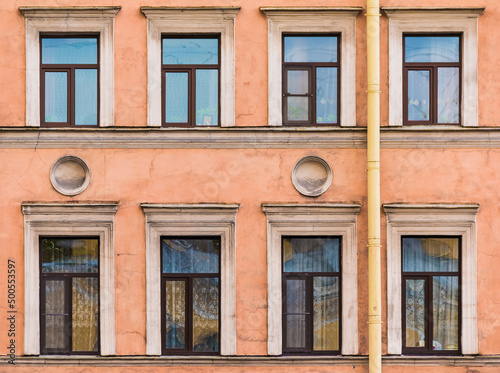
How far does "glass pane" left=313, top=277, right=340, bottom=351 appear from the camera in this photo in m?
12.8

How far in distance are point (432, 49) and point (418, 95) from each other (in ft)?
2.58

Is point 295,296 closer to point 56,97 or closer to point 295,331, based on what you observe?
point 295,331

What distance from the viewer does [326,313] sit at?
42.0 feet

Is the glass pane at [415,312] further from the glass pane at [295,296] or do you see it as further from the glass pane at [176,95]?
the glass pane at [176,95]

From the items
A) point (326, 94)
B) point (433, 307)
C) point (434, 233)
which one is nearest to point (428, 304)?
point (433, 307)

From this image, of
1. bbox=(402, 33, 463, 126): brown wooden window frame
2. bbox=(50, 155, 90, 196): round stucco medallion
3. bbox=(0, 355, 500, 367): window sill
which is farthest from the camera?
bbox=(402, 33, 463, 126): brown wooden window frame

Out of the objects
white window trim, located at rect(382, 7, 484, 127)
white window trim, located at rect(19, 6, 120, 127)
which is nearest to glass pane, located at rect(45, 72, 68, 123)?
white window trim, located at rect(19, 6, 120, 127)

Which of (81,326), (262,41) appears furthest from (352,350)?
(262,41)

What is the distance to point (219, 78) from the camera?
42.6 ft

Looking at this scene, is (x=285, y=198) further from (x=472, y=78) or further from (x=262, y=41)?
(x=472, y=78)

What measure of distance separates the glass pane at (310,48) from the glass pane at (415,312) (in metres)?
3.90

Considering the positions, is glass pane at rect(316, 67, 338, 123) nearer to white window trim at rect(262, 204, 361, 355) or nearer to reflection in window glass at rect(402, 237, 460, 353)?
white window trim at rect(262, 204, 361, 355)

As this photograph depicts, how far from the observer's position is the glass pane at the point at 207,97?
42.5ft

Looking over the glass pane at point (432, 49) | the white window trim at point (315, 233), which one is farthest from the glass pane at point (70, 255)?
the glass pane at point (432, 49)
